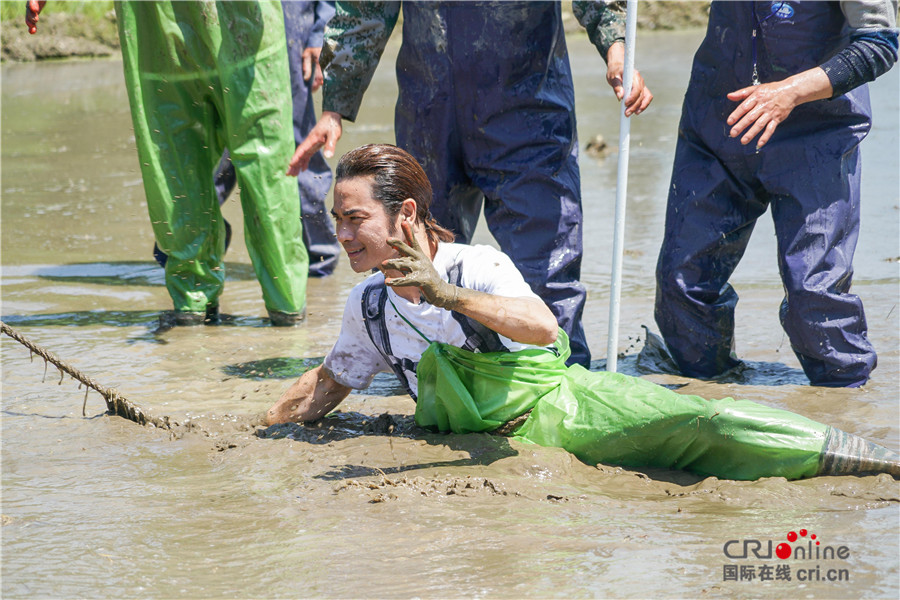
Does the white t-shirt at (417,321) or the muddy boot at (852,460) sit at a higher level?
the white t-shirt at (417,321)

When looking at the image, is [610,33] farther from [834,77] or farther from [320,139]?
[320,139]

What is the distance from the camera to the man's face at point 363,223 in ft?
9.38

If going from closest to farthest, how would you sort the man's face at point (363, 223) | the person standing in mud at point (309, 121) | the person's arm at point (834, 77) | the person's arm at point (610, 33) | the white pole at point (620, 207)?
the man's face at point (363, 223)
the person's arm at point (834, 77)
the white pole at point (620, 207)
the person's arm at point (610, 33)
the person standing in mud at point (309, 121)

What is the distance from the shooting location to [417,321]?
9.86ft

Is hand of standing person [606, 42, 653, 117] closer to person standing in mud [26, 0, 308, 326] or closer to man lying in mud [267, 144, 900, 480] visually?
man lying in mud [267, 144, 900, 480]

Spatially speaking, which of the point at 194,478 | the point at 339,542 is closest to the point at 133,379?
the point at 194,478

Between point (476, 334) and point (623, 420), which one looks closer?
point (623, 420)

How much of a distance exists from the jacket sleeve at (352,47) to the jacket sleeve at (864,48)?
1610mm

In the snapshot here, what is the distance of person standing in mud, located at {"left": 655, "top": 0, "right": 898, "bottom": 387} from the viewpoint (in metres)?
3.30

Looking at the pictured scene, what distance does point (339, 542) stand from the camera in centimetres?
242

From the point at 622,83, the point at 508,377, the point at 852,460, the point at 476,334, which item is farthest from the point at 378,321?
the point at 852,460

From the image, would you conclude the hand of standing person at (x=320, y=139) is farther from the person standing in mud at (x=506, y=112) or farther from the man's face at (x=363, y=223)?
the man's face at (x=363, y=223)

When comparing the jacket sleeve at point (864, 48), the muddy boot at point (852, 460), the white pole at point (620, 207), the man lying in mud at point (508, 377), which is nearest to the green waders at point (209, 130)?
the man lying in mud at point (508, 377)

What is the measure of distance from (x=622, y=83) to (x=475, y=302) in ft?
4.46
